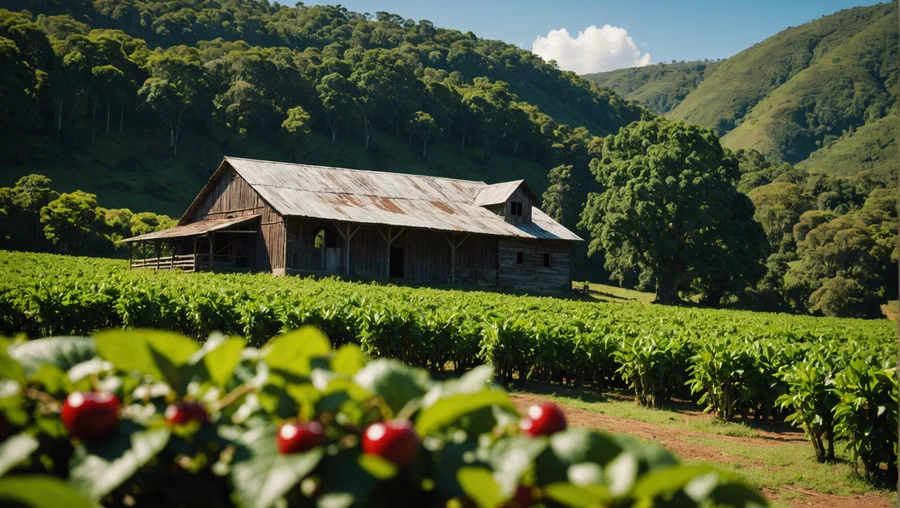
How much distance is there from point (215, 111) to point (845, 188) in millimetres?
74812

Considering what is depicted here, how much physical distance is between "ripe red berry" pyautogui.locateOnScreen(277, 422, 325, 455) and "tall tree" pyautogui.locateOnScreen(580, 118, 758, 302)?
47.9 m

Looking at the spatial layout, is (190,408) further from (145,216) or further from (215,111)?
(215,111)

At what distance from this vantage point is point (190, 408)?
1.64 metres

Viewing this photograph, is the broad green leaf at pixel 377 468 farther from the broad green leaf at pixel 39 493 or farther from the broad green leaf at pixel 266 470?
the broad green leaf at pixel 39 493

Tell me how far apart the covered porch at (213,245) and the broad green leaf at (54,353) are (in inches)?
1346

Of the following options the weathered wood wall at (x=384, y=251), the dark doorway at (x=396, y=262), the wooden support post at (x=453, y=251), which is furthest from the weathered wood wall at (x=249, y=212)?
the wooden support post at (x=453, y=251)

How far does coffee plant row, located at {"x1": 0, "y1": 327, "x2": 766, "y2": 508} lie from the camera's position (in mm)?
1449

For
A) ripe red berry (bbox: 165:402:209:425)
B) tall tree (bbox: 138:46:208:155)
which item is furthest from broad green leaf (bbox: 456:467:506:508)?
tall tree (bbox: 138:46:208:155)

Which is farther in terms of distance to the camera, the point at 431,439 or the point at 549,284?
the point at 549,284

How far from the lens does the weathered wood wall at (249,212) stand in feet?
118

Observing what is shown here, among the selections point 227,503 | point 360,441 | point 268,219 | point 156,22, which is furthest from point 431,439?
point 156,22

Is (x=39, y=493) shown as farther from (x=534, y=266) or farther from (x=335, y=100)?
(x=335, y=100)

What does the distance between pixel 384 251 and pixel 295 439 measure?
122 ft

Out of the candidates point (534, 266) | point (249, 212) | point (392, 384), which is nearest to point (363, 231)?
point (249, 212)
